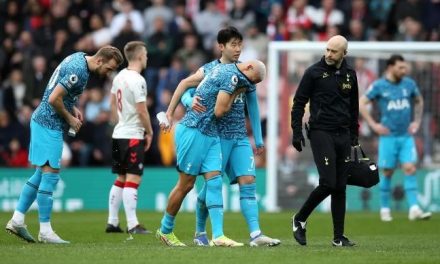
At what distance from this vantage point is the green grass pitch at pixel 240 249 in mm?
11320

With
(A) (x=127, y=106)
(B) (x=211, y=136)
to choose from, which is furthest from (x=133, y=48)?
(B) (x=211, y=136)

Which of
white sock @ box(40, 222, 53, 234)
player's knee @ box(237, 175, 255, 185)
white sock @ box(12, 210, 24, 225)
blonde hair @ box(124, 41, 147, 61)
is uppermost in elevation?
blonde hair @ box(124, 41, 147, 61)

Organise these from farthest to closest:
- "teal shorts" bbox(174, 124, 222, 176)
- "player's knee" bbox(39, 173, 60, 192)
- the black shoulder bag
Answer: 1. "player's knee" bbox(39, 173, 60, 192)
2. the black shoulder bag
3. "teal shorts" bbox(174, 124, 222, 176)

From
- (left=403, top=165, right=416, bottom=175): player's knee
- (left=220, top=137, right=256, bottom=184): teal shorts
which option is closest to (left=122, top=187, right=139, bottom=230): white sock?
(left=220, top=137, right=256, bottom=184): teal shorts

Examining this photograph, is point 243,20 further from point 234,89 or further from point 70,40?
point 234,89

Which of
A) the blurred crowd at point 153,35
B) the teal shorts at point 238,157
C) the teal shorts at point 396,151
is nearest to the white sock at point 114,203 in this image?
the teal shorts at point 238,157

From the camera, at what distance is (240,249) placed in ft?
40.3

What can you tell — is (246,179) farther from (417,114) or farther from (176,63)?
(176,63)

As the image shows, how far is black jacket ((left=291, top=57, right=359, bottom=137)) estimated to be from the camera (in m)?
13.2

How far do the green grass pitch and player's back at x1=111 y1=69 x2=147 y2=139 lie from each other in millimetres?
1520

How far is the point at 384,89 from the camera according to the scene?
63.9ft

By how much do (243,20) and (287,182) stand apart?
17.7 feet

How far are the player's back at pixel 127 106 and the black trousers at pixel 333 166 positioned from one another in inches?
137

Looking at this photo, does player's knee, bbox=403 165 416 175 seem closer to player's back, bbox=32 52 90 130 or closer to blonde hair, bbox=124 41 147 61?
blonde hair, bbox=124 41 147 61
